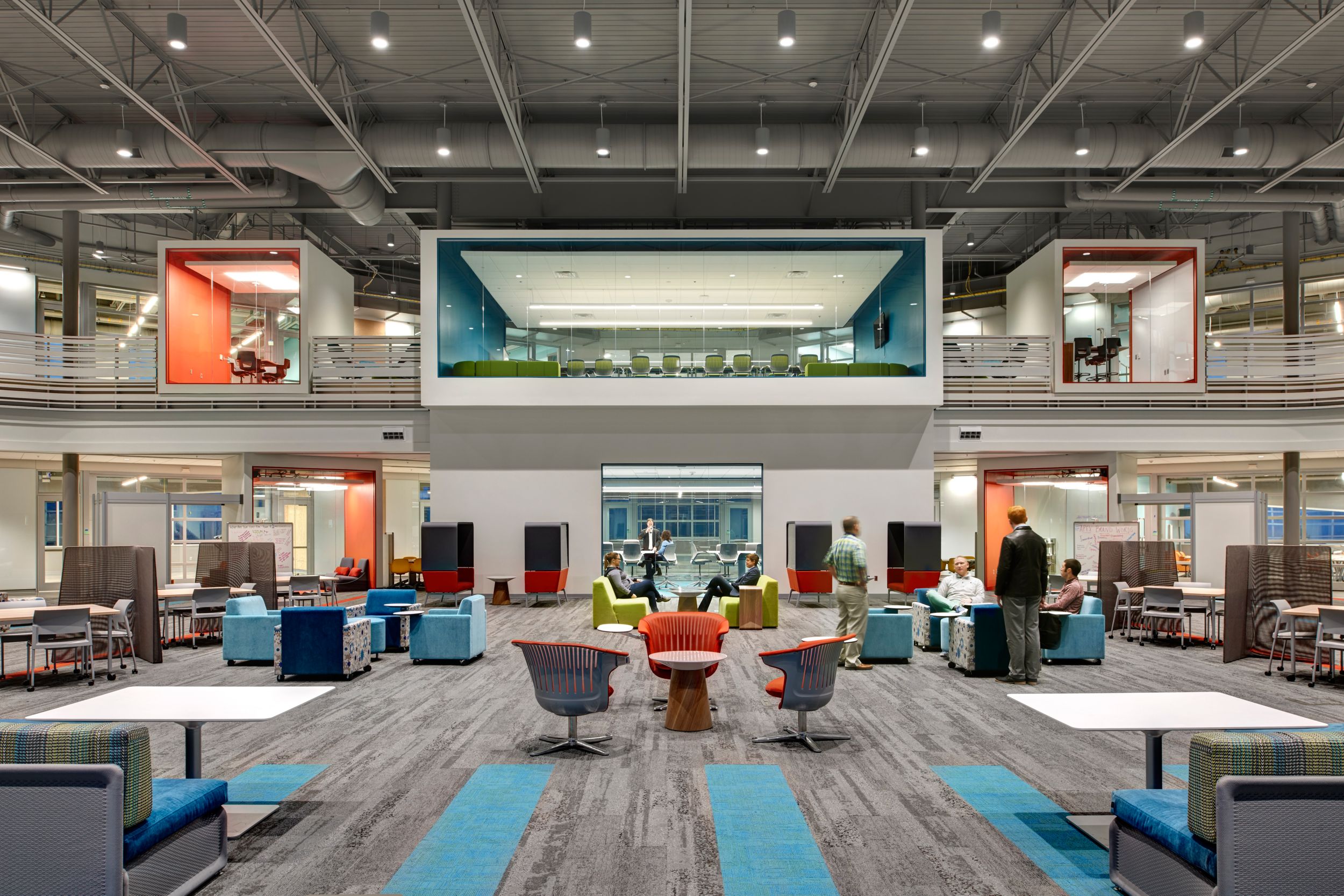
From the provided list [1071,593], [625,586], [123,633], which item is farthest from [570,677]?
[1071,593]

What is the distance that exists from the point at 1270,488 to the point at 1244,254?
19.0 feet

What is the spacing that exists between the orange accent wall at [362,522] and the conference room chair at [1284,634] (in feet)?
53.3

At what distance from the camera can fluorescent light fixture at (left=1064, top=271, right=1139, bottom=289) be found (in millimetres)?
16078

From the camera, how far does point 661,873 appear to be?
3.94 metres

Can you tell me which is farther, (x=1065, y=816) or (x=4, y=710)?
(x=4, y=710)

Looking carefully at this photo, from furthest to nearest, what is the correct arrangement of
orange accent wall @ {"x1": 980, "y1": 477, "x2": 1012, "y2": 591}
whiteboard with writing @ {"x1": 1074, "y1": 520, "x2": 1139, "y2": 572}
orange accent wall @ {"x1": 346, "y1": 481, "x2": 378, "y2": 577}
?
orange accent wall @ {"x1": 346, "y1": 481, "x2": 378, "y2": 577}
orange accent wall @ {"x1": 980, "y1": 477, "x2": 1012, "y2": 591}
whiteboard with writing @ {"x1": 1074, "y1": 520, "x2": 1139, "y2": 572}

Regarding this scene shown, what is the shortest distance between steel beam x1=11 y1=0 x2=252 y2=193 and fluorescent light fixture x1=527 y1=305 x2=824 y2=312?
5.87 metres

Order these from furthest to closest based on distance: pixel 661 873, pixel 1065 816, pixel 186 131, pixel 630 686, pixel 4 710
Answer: pixel 186 131 → pixel 630 686 → pixel 4 710 → pixel 1065 816 → pixel 661 873

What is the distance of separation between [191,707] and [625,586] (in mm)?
7570

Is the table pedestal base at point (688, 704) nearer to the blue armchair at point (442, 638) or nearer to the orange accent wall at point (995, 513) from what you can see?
the blue armchair at point (442, 638)

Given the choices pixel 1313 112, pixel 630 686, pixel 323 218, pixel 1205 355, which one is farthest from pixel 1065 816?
pixel 323 218

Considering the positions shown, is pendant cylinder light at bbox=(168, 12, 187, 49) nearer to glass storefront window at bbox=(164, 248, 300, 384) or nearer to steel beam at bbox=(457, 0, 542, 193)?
steel beam at bbox=(457, 0, 542, 193)

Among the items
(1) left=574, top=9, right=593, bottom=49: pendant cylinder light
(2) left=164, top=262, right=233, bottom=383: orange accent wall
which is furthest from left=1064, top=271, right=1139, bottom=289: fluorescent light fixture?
(2) left=164, top=262, right=233, bottom=383: orange accent wall

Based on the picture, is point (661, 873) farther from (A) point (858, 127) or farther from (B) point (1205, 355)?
(B) point (1205, 355)
